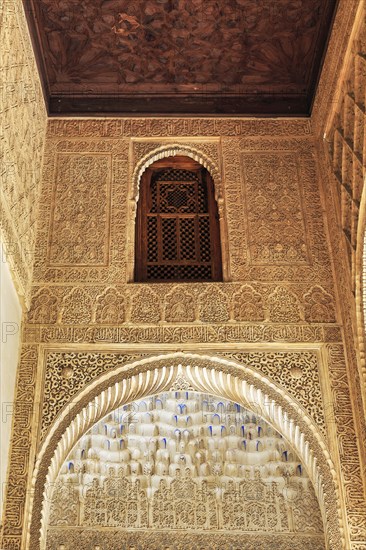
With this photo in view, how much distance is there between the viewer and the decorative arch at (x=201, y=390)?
474cm

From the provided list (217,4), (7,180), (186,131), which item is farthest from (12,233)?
(217,4)

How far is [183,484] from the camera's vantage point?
6.90m

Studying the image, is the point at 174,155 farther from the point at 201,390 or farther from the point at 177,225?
the point at 201,390

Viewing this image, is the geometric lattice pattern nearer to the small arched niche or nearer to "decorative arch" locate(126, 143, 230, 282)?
"decorative arch" locate(126, 143, 230, 282)

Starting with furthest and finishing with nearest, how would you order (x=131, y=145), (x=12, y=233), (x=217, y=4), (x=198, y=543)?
(x=198, y=543)
(x=131, y=145)
(x=217, y=4)
(x=12, y=233)

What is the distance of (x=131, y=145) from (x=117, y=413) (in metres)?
2.46

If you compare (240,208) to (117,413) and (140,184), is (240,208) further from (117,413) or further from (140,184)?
(117,413)

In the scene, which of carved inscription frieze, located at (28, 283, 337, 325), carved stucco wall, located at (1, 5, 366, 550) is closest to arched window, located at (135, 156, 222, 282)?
carved stucco wall, located at (1, 5, 366, 550)

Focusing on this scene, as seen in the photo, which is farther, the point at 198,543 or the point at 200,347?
the point at 198,543

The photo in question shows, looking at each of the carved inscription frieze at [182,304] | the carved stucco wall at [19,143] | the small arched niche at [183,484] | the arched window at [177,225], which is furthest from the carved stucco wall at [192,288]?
the small arched niche at [183,484]

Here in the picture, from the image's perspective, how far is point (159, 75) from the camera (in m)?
6.34

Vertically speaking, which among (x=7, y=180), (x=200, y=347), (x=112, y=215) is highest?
(x=7, y=180)

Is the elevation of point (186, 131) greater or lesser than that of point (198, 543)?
greater

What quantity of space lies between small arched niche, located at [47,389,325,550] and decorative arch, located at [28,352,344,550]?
155 centimetres
